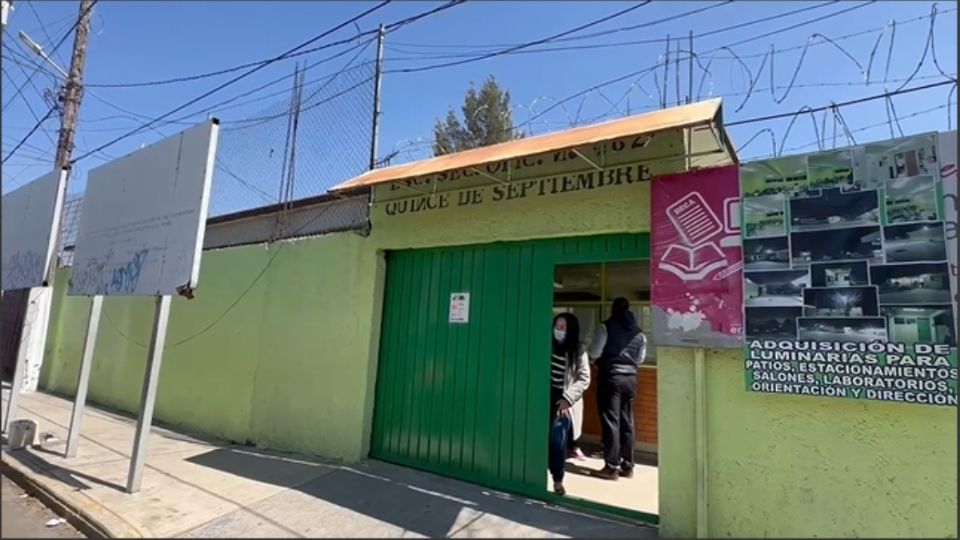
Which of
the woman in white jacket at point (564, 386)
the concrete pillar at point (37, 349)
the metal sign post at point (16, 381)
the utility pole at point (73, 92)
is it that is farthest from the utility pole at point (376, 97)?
the concrete pillar at point (37, 349)

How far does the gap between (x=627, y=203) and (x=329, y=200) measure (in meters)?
4.19

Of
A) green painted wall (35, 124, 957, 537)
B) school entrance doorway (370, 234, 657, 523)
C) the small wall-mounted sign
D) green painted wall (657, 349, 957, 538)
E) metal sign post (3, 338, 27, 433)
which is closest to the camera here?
green painted wall (657, 349, 957, 538)

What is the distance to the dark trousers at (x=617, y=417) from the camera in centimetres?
515

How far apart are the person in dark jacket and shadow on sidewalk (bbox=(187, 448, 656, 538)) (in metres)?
1.08

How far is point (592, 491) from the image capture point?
4.72 m

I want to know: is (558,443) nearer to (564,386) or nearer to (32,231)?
(564,386)

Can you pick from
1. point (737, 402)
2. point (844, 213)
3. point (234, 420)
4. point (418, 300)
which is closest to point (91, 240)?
point (234, 420)

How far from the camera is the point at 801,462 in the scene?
3490 millimetres

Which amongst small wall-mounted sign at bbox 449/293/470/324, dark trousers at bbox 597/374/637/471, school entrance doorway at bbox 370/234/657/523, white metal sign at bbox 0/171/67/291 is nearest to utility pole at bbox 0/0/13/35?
white metal sign at bbox 0/171/67/291

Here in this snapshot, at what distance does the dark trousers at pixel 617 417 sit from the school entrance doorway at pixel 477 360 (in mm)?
311

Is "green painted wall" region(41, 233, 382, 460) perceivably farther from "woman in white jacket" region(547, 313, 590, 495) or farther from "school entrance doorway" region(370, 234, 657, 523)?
"woman in white jacket" region(547, 313, 590, 495)

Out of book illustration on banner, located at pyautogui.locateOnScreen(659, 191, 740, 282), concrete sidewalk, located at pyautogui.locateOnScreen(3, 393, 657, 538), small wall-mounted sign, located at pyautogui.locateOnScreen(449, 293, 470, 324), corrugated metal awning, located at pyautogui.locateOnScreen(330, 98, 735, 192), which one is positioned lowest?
concrete sidewalk, located at pyautogui.locateOnScreen(3, 393, 657, 538)

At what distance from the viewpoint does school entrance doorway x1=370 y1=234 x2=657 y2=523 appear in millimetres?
4691

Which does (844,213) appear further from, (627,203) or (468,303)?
(468,303)
